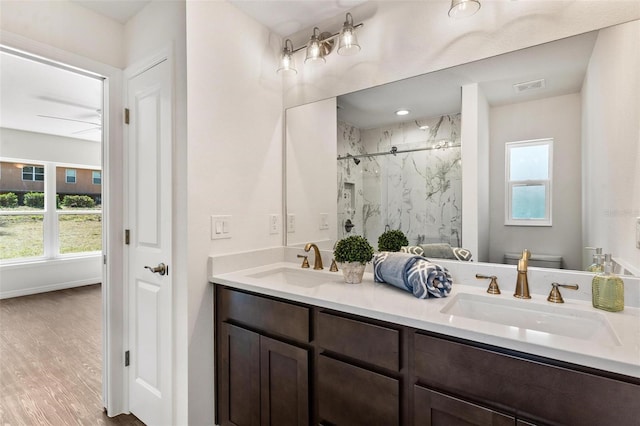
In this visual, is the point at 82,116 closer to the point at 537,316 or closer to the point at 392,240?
the point at 392,240

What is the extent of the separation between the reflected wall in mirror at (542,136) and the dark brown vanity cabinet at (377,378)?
609mm

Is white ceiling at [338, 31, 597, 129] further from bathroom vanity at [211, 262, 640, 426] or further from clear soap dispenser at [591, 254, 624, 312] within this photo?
bathroom vanity at [211, 262, 640, 426]

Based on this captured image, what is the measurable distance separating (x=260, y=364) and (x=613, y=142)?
1.68 meters

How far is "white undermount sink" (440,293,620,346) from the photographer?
105 cm

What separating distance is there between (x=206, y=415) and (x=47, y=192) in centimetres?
512

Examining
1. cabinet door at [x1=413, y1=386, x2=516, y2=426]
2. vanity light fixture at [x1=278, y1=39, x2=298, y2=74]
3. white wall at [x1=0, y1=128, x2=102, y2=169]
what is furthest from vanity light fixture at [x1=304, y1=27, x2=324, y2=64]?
white wall at [x1=0, y1=128, x2=102, y2=169]

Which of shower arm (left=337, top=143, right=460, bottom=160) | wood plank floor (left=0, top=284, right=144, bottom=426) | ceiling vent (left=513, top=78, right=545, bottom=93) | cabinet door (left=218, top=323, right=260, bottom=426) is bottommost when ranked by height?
wood plank floor (left=0, top=284, right=144, bottom=426)

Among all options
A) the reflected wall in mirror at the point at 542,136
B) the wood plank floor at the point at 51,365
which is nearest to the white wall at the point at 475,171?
the reflected wall in mirror at the point at 542,136

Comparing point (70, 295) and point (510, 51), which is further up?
point (510, 51)

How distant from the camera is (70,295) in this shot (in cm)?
471

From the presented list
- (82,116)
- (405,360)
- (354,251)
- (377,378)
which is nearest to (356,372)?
(377,378)

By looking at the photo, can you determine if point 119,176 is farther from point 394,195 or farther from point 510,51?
point 510,51

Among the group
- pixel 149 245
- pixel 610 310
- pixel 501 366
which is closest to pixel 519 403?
pixel 501 366

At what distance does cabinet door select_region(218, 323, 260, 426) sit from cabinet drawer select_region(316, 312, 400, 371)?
15.6 inches
